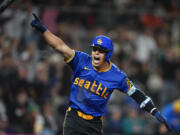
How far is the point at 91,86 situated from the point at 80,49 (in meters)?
4.40

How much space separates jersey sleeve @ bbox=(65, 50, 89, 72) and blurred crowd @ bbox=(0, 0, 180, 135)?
3.70 meters

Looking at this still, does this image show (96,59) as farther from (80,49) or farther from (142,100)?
(80,49)

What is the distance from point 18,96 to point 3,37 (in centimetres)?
137

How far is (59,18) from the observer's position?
405 inches

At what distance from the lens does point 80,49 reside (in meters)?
10.5

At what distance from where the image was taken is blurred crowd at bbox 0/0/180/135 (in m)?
9.59

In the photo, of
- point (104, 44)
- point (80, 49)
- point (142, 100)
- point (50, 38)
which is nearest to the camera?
point (50, 38)

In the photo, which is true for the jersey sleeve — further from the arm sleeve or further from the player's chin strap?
the player's chin strap

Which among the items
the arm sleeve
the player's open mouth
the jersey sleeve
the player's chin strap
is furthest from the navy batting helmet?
the player's chin strap

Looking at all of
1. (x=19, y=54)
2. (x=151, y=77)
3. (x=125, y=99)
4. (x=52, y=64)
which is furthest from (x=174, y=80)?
(x=19, y=54)

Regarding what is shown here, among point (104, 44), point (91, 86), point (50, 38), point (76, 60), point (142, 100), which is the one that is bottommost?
point (142, 100)

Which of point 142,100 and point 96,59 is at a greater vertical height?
point 96,59

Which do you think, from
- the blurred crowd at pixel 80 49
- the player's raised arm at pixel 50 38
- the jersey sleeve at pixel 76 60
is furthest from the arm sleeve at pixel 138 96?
the blurred crowd at pixel 80 49

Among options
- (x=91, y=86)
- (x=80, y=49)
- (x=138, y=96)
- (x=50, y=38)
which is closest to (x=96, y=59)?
Result: (x=91, y=86)
